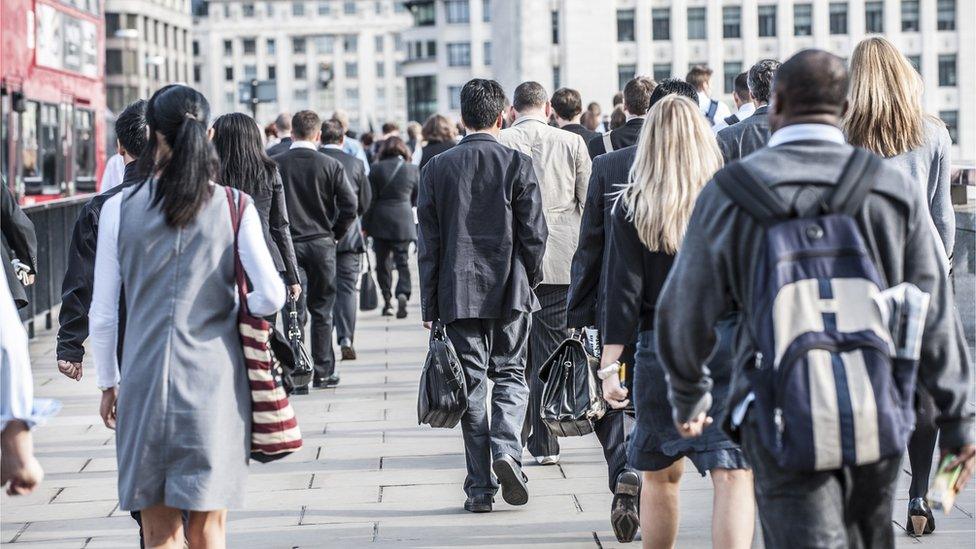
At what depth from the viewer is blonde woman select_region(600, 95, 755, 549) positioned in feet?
16.4

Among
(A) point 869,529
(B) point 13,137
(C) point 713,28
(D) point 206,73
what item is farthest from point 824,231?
(D) point 206,73

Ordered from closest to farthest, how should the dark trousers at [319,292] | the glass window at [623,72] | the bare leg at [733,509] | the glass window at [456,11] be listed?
the bare leg at [733,509] → the dark trousers at [319,292] → the glass window at [623,72] → the glass window at [456,11]

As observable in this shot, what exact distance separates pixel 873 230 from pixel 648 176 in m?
1.72

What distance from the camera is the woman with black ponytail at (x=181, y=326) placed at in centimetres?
430

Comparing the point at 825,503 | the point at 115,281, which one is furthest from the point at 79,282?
the point at 825,503

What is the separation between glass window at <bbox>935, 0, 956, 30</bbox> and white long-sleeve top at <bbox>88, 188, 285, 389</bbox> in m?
98.7

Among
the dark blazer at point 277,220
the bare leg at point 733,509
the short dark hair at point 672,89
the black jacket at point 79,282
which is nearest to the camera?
the bare leg at point 733,509

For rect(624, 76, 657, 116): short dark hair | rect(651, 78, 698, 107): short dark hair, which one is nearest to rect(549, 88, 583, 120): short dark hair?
rect(624, 76, 657, 116): short dark hair

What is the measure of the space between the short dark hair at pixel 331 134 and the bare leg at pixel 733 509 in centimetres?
743

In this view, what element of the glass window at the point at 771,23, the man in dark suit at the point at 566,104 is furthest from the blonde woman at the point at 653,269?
the glass window at the point at 771,23

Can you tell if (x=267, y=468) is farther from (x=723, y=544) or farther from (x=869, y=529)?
(x=869, y=529)

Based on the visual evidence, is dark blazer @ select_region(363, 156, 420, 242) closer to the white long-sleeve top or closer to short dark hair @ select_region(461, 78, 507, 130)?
short dark hair @ select_region(461, 78, 507, 130)

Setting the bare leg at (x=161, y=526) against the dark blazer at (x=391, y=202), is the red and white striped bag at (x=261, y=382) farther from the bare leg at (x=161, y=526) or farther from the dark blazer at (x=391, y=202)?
the dark blazer at (x=391, y=202)

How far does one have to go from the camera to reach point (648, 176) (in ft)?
16.9
